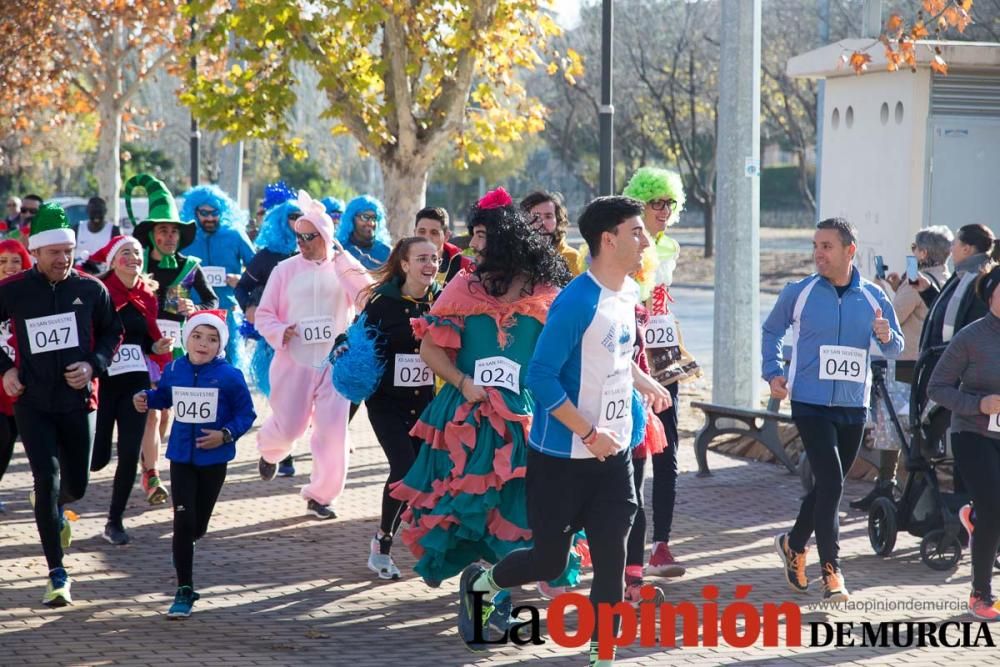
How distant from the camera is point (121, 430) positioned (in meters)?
9.20

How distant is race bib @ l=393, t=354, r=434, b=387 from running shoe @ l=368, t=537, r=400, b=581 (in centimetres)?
87

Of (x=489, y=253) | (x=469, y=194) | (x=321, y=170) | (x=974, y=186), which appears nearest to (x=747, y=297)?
(x=974, y=186)

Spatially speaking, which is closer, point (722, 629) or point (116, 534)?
point (722, 629)

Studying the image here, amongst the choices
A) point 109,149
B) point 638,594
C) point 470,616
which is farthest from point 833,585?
point 109,149

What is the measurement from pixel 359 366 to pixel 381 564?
3.54 ft

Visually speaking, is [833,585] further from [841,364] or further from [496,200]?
[496,200]

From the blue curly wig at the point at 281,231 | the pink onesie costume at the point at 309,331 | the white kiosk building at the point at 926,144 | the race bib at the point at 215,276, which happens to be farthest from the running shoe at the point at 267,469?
the white kiosk building at the point at 926,144

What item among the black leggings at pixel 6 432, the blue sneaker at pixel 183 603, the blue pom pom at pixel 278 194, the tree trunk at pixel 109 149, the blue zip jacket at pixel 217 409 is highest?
the tree trunk at pixel 109 149

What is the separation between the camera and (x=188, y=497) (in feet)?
24.9

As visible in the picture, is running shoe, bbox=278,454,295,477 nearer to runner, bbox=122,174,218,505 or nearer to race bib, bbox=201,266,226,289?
runner, bbox=122,174,218,505

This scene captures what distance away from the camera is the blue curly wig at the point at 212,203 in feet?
42.9

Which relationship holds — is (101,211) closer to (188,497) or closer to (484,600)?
(188,497)

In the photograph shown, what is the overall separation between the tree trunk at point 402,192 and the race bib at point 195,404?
7945 mm

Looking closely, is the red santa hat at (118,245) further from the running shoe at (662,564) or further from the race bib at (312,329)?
the running shoe at (662,564)
